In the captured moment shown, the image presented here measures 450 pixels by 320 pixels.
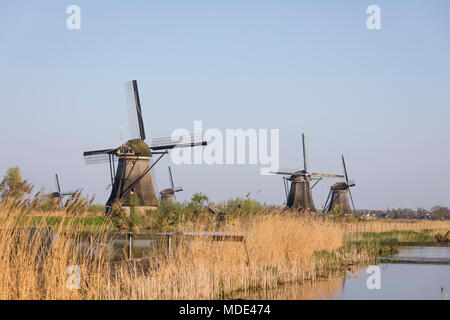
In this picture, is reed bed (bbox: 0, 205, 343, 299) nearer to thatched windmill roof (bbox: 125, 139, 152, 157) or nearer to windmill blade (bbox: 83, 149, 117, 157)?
thatched windmill roof (bbox: 125, 139, 152, 157)

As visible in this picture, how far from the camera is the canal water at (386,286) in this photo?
34.1ft

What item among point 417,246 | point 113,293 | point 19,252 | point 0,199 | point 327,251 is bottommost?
point 417,246

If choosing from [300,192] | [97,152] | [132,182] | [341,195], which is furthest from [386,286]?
[341,195]

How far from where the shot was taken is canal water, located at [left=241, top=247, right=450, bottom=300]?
409 inches

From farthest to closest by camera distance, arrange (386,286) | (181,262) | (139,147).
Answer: (139,147) < (386,286) < (181,262)

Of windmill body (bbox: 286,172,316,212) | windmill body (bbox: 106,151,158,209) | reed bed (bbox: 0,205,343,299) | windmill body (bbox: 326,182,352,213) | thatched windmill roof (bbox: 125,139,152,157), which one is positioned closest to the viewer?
reed bed (bbox: 0,205,343,299)

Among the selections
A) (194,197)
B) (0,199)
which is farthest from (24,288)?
(194,197)

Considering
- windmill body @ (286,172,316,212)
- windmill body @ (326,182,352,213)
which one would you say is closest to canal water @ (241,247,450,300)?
windmill body @ (286,172,316,212)

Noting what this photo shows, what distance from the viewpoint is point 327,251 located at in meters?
15.7

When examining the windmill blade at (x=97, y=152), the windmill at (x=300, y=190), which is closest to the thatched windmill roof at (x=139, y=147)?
the windmill blade at (x=97, y=152)

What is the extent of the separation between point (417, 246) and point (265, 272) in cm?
1668

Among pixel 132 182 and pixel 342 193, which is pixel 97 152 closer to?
pixel 132 182

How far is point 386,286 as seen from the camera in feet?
39.9
